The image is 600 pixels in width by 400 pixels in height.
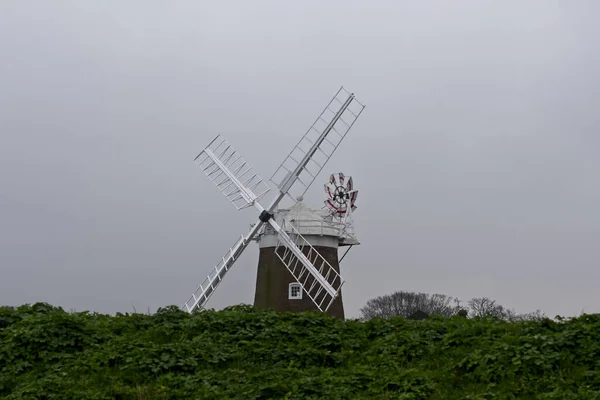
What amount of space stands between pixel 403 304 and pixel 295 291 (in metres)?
35.1

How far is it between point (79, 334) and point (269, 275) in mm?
19063

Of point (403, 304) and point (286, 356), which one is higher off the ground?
point (403, 304)

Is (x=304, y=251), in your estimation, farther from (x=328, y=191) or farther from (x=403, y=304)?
(x=403, y=304)

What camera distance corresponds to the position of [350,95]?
112 ft

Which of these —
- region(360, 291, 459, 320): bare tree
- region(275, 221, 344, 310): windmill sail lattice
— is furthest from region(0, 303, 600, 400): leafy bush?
region(360, 291, 459, 320): bare tree

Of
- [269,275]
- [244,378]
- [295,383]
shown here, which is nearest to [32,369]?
[244,378]

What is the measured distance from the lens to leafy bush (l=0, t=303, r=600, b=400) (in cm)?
1078

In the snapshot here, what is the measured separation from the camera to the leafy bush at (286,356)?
10781mm

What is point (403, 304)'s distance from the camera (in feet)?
211

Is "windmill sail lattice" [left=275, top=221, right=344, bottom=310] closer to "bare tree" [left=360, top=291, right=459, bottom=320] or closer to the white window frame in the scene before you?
the white window frame

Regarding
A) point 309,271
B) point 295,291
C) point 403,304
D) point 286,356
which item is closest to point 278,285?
point 295,291

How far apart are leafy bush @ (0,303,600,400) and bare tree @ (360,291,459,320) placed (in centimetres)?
4954

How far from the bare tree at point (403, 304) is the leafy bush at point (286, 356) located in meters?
49.5

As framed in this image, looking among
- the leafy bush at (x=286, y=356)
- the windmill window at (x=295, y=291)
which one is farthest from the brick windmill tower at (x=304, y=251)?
the leafy bush at (x=286, y=356)
